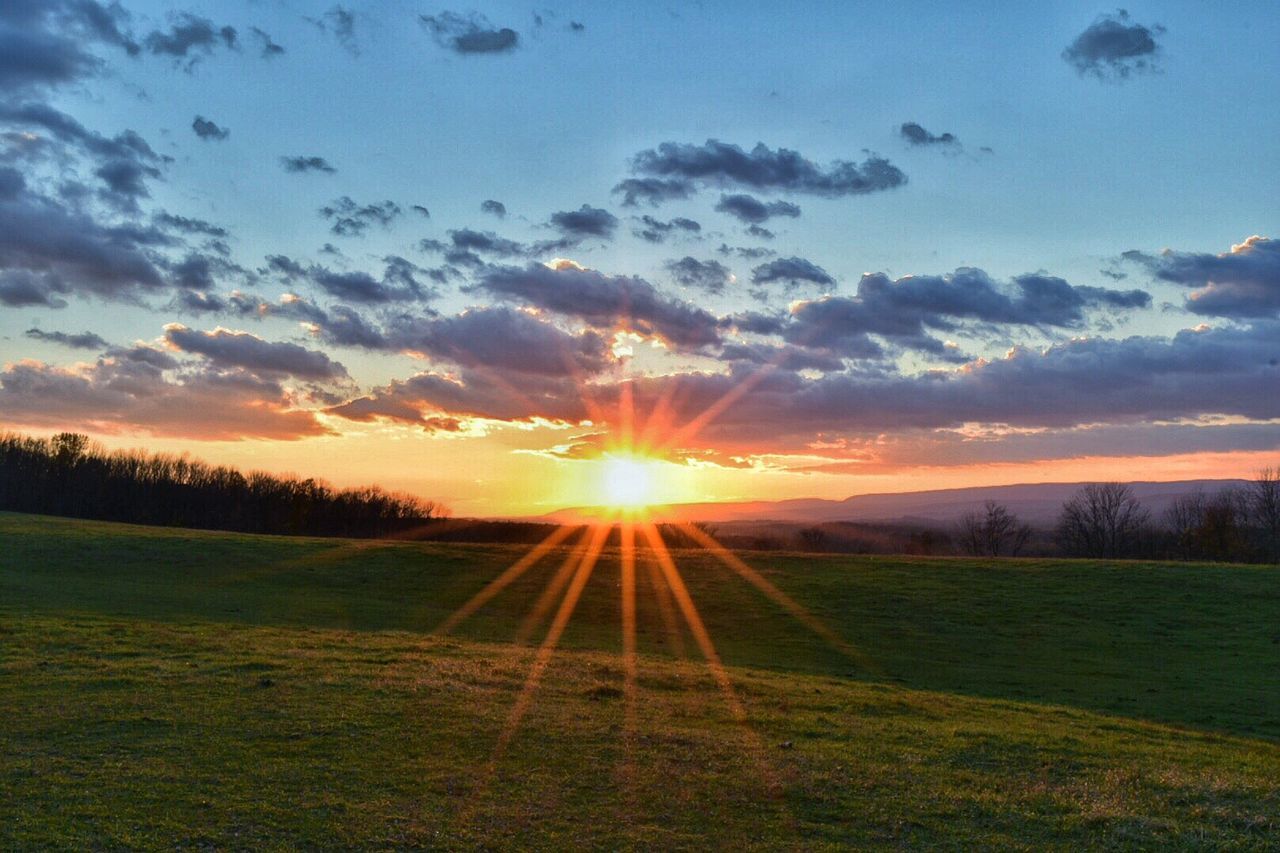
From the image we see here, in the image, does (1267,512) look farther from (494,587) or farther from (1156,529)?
(494,587)

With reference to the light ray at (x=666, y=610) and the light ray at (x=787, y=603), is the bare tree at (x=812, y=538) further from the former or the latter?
the light ray at (x=666, y=610)

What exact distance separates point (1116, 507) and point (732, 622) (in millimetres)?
97980

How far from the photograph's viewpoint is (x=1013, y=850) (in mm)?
9508

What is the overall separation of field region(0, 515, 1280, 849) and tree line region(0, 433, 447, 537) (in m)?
101

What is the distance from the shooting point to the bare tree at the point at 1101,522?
10806 cm

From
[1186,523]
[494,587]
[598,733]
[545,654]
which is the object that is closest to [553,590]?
[494,587]

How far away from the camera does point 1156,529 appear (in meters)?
119

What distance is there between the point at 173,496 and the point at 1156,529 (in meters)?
144

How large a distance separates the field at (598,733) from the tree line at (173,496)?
101m

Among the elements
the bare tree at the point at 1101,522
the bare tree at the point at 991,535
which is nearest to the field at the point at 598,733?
the bare tree at the point at 1101,522

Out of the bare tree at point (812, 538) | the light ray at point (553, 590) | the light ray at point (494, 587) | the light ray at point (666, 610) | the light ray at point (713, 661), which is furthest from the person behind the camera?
the bare tree at point (812, 538)

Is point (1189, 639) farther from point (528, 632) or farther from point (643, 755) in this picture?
point (643, 755)

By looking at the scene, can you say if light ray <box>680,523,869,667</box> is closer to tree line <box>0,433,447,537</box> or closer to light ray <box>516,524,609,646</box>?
light ray <box>516,524,609,646</box>

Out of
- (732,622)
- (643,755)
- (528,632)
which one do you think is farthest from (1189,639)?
(643,755)
